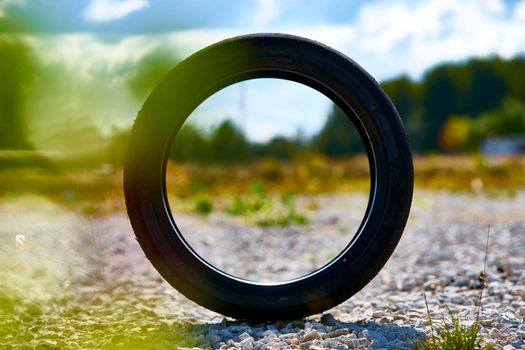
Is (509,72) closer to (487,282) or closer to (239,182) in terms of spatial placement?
(239,182)

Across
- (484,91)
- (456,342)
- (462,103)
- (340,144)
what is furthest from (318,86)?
(484,91)

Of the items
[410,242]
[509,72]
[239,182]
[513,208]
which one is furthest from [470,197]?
[509,72]

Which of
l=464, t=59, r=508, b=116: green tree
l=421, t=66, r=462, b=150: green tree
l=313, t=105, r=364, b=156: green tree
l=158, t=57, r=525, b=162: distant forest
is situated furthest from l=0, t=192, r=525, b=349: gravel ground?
l=464, t=59, r=508, b=116: green tree

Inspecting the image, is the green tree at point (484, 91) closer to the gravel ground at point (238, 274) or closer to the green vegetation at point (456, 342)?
the gravel ground at point (238, 274)

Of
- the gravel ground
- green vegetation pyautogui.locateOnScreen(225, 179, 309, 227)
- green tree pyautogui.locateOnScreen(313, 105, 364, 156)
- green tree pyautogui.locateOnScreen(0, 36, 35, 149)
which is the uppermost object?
green tree pyautogui.locateOnScreen(313, 105, 364, 156)

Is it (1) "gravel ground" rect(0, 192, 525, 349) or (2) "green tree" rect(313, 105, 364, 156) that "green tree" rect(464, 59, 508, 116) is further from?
(1) "gravel ground" rect(0, 192, 525, 349)

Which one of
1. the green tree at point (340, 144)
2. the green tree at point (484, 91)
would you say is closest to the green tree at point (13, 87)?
the green tree at point (340, 144)
